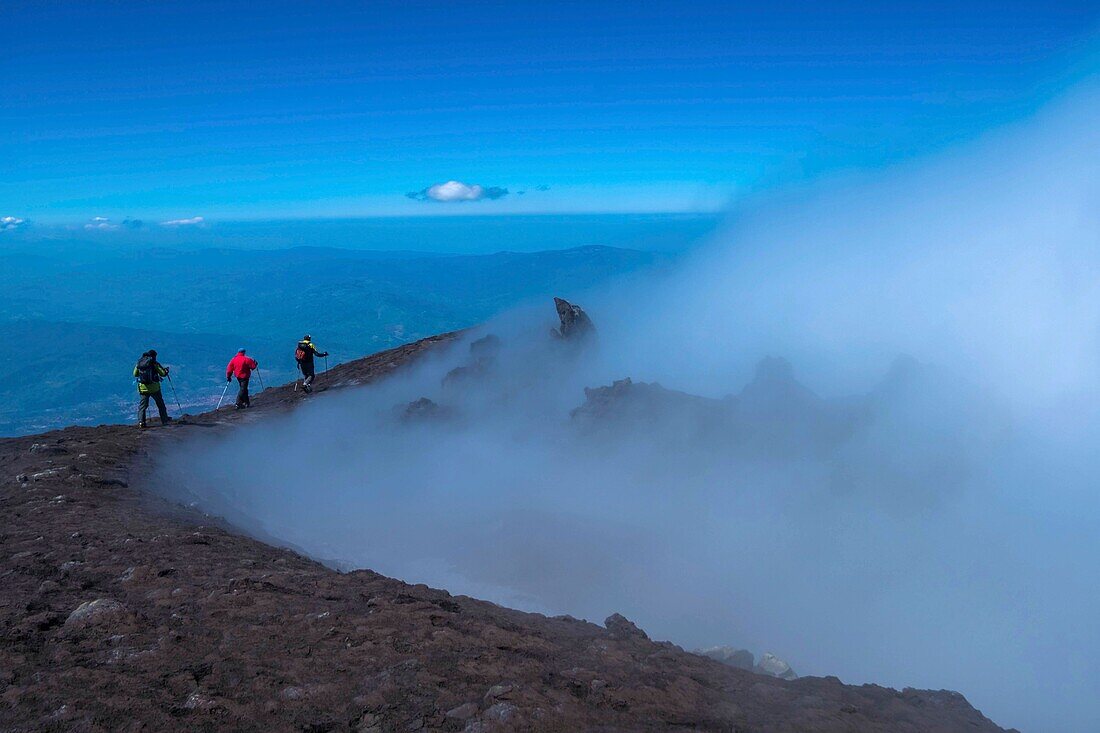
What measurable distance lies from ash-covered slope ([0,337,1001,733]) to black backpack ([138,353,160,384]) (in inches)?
584

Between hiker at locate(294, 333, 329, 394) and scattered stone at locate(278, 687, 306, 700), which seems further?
hiker at locate(294, 333, 329, 394)

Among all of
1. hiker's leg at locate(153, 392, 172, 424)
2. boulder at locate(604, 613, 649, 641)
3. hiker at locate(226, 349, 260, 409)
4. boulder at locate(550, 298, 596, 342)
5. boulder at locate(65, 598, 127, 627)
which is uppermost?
boulder at locate(550, 298, 596, 342)

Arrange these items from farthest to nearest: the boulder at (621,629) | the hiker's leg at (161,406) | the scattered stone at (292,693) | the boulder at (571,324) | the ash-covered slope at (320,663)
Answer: the boulder at (571,324) < the hiker's leg at (161,406) < the boulder at (621,629) < the scattered stone at (292,693) < the ash-covered slope at (320,663)

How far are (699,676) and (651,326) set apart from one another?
193 feet

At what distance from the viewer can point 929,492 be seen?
34.3m

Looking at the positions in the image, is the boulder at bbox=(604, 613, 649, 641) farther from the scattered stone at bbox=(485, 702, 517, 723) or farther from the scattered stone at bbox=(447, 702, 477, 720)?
the scattered stone at bbox=(447, 702, 477, 720)

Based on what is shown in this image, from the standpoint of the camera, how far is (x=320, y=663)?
8945 mm

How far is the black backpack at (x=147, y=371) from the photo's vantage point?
→ 89.1 feet

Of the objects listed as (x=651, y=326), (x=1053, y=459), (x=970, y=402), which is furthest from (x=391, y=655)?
(x=651, y=326)

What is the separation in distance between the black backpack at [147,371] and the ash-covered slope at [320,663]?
48.7 feet

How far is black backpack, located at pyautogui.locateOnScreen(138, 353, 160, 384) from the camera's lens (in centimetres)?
2716

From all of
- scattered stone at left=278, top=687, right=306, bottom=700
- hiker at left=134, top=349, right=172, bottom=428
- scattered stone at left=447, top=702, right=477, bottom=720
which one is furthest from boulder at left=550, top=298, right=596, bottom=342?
scattered stone at left=447, top=702, right=477, bottom=720

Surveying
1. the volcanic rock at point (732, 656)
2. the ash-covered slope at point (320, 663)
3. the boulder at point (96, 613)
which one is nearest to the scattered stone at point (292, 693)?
the ash-covered slope at point (320, 663)

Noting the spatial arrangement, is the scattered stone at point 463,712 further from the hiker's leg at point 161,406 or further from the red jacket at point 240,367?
the red jacket at point 240,367
